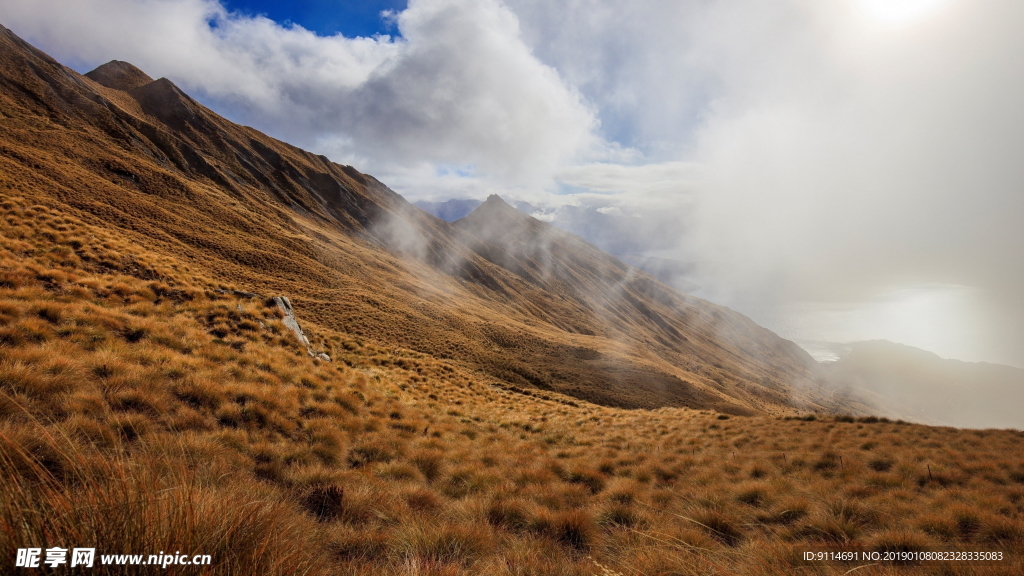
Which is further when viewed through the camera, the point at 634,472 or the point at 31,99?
the point at 31,99

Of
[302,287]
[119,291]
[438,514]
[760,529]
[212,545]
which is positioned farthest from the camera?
[302,287]

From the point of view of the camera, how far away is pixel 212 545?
2.02 meters

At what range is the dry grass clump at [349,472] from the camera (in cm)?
229

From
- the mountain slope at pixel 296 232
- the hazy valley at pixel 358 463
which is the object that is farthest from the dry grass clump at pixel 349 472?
the mountain slope at pixel 296 232

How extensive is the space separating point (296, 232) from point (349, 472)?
277 ft

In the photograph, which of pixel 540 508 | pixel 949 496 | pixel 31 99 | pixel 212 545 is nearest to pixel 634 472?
pixel 540 508

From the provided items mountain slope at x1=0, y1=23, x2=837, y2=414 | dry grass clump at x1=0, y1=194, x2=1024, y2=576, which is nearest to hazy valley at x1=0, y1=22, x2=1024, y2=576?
dry grass clump at x1=0, y1=194, x2=1024, y2=576

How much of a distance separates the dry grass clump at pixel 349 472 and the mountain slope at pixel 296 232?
2836cm

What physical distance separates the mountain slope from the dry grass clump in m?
28.4

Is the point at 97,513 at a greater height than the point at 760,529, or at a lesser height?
greater

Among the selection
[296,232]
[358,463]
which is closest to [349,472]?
[358,463]

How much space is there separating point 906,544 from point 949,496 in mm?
3474

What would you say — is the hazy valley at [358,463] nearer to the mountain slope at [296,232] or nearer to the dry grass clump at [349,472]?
the dry grass clump at [349,472]

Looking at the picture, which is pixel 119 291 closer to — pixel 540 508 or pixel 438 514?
pixel 438 514
